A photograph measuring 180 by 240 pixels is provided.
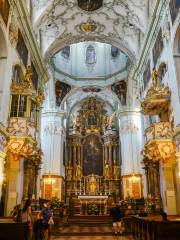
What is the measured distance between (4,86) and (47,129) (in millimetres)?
13004

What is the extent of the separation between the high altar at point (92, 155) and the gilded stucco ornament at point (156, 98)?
37.9 ft

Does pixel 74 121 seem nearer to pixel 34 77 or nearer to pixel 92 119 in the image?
pixel 92 119

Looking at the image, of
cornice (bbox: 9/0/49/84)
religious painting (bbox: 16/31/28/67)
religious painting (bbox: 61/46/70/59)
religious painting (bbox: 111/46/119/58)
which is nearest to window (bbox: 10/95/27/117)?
religious painting (bbox: 16/31/28/67)

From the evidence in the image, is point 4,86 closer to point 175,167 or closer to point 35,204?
point 35,204

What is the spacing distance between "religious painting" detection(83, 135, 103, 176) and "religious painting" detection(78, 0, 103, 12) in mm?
13166

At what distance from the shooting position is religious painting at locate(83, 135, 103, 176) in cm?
2636

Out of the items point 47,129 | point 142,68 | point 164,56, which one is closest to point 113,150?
point 47,129

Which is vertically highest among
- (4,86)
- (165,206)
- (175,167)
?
(4,86)

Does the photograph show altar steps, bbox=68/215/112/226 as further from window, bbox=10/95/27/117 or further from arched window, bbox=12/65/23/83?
arched window, bbox=12/65/23/83

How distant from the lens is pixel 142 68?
57.5 feet

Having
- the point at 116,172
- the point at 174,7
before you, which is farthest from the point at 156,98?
the point at 116,172

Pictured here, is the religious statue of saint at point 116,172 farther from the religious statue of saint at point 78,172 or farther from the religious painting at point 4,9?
the religious painting at point 4,9

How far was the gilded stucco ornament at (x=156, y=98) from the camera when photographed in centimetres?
Answer: 1223

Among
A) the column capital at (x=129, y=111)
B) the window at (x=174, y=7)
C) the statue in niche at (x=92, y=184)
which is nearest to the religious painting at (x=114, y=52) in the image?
the column capital at (x=129, y=111)
